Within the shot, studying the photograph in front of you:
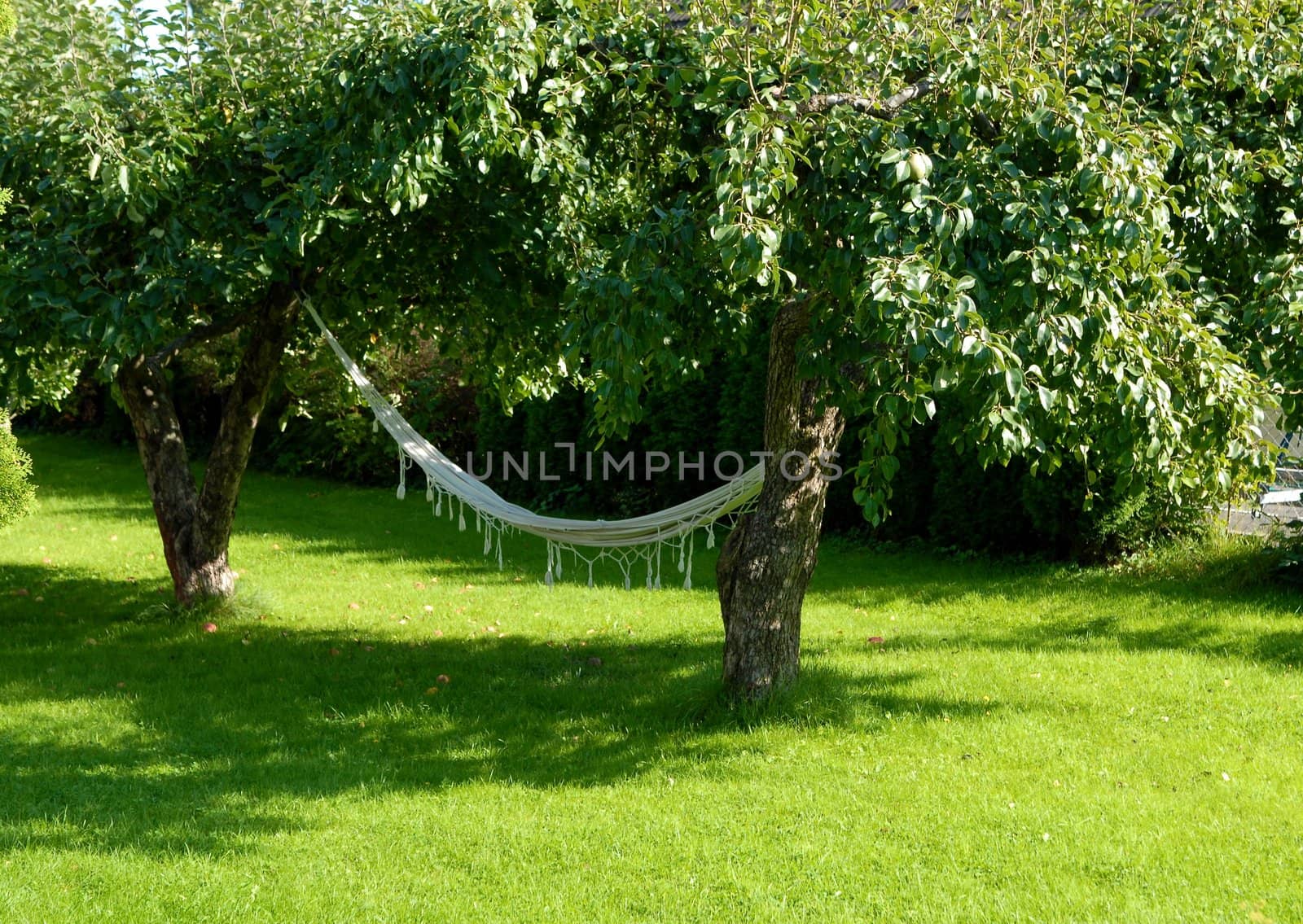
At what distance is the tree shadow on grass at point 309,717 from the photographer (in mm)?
3418

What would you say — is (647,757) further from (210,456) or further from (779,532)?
(210,456)

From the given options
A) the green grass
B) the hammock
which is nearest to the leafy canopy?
the hammock

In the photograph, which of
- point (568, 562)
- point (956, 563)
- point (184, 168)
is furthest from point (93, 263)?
point (956, 563)

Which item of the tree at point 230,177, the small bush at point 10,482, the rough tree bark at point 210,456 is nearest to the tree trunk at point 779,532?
the tree at point 230,177

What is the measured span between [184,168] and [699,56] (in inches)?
68.9

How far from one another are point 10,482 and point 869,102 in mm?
4086

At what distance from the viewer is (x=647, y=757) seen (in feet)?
12.6

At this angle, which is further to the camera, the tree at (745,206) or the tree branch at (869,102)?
the tree branch at (869,102)

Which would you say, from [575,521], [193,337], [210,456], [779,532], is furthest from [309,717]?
[193,337]

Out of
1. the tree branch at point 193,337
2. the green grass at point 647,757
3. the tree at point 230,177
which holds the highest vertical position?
the tree at point 230,177

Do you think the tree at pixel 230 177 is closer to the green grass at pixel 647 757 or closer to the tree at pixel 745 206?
the tree at pixel 745 206

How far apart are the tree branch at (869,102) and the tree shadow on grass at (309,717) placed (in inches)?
77.1

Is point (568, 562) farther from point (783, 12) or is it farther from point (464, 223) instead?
point (783, 12)

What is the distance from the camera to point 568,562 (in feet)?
25.2
